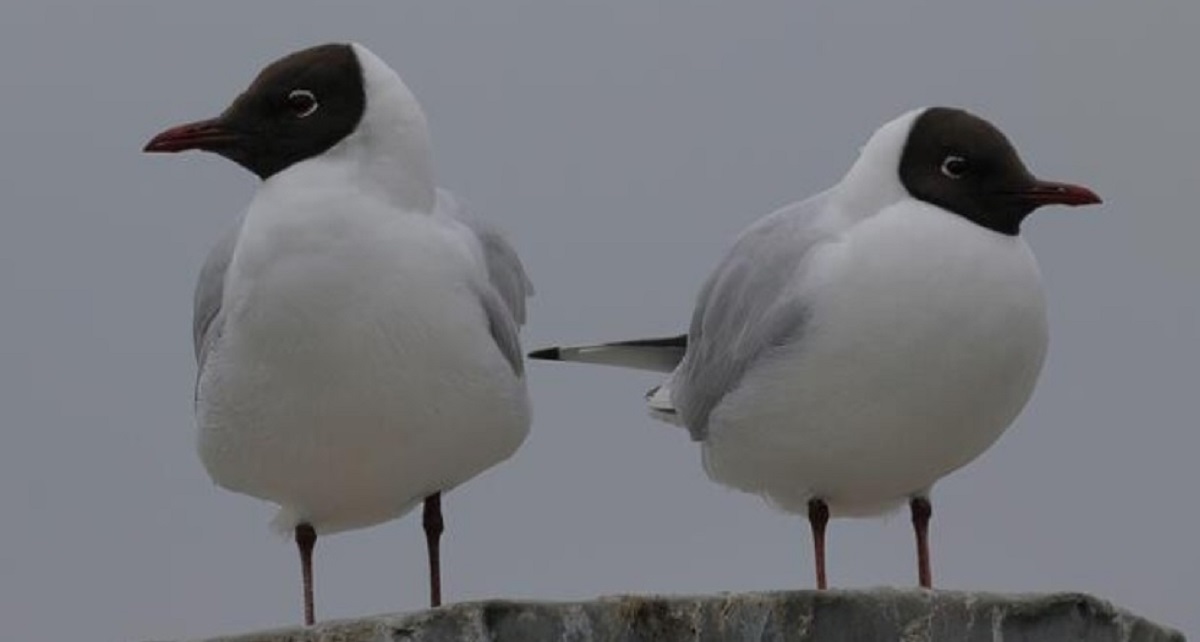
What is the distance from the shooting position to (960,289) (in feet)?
28.4

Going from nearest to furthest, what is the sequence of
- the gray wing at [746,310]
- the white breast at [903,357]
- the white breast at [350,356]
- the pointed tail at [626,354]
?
the white breast at [350,356] < the white breast at [903,357] < the gray wing at [746,310] < the pointed tail at [626,354]

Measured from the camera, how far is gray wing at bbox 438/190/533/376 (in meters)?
8.76

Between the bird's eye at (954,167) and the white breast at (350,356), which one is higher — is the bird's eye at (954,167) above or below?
above

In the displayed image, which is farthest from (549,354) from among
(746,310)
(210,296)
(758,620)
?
(758,620)

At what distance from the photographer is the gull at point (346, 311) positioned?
8.43 m

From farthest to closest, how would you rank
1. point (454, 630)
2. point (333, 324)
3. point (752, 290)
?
point (752, 290) < point (333, 324) < point (454, 630)

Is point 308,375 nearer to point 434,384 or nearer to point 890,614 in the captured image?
point 434,384

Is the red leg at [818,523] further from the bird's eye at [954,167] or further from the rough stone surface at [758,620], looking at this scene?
the rough stone surface at [758,620]

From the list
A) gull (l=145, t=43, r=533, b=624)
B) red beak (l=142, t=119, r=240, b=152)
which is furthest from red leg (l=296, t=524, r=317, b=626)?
red beak (l=142, t=119, r=240, b=152)

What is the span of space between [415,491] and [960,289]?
174 centimetres

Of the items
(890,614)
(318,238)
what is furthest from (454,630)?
(318,238)

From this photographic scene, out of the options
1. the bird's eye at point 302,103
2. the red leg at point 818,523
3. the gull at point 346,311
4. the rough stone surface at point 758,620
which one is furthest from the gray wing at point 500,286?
the rough stone surface at point 758,620

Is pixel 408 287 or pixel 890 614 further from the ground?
pixel 408 287

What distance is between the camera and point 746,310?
9266 millimetres
